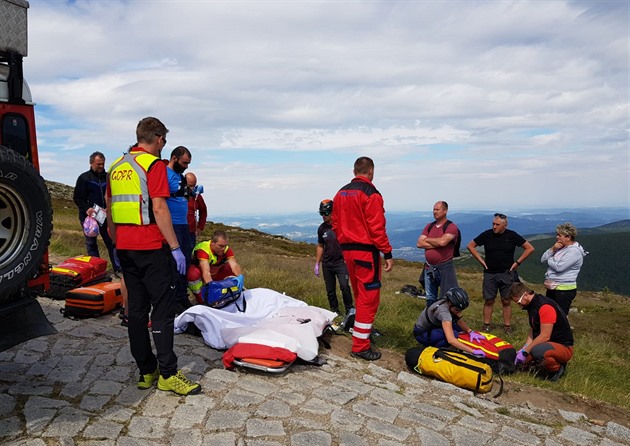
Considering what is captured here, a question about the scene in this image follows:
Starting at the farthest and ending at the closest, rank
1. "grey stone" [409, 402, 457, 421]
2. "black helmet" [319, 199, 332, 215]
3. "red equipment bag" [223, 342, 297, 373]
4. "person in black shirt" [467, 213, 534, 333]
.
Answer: "person in black shirt" [467, 213, 534, 333]
"black helmet" [319, 199, 332, 215]
"red equipment bag" [223, 342, 297, 373]
"grey stone" [409, 402, 457, 421]

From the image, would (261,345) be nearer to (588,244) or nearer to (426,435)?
(426,435)

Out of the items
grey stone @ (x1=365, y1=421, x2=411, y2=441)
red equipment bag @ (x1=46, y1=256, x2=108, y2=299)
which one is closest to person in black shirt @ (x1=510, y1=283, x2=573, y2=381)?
grey stone @ (x1=365, y1=421, x2=411, y2=441)

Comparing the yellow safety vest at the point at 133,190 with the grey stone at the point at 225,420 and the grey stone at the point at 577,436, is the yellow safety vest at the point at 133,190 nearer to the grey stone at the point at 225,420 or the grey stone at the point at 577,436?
the grey stone at the point at 225,420

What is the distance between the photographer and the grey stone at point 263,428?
13.0 feet

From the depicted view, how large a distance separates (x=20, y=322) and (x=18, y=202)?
104 centimetres

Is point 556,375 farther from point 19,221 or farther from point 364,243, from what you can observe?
point 19,221

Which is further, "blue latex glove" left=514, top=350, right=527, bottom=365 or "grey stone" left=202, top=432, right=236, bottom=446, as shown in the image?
"blue latex glove" left=514, top=350, right=527, bottom=365

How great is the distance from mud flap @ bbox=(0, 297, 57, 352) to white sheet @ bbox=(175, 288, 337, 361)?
216 cm

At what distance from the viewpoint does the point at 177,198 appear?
6188 millimetres

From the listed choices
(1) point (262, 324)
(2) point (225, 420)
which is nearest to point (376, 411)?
(2) point (225, 420)

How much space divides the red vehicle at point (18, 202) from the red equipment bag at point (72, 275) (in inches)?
152

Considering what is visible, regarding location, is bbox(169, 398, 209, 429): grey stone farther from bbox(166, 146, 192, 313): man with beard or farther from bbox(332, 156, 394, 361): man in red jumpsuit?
bbox(332, 156, 394, 361): man in red jumpsuit

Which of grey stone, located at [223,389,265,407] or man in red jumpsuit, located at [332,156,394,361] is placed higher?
man in red jumpsuit, located at [332,156,394,361]

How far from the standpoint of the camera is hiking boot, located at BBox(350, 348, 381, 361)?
6.36 meters
